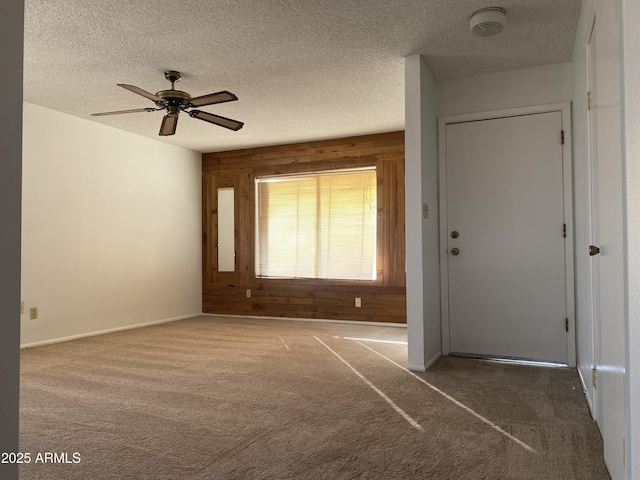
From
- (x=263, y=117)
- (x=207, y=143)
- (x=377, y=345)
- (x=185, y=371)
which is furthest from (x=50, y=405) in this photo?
(x=207, y=143)

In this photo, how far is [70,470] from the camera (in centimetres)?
195

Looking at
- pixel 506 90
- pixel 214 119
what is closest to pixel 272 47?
pixel 214 119

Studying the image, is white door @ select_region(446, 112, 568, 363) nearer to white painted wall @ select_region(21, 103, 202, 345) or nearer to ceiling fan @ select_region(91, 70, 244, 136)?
ceiling fan @ select_region(91, 70, 244, 136)

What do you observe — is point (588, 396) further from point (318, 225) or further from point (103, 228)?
point (103, 228)

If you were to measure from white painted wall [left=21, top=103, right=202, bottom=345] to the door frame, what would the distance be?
3.84 metres

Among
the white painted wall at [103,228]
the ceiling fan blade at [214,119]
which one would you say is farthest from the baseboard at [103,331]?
the ceiling fan blade at [214,119]

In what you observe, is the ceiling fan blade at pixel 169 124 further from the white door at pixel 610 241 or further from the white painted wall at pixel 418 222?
the white door at pixel 610 241

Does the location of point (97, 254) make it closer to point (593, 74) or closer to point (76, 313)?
point (76, 313)

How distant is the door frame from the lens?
12.1 ft

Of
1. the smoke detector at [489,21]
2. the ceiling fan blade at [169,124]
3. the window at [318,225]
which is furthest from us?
the window at [318,225]

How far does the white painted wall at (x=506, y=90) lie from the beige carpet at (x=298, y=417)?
2.14 m

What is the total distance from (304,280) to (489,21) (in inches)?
164

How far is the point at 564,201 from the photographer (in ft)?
12.2

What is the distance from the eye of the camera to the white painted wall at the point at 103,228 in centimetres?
474
